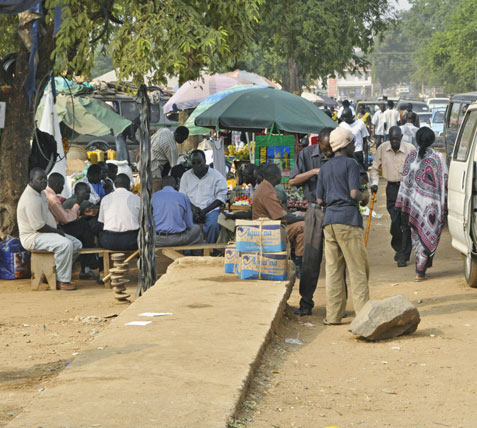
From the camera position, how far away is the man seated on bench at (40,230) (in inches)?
411

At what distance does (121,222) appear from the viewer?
416 inches

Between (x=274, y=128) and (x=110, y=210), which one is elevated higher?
(x=274, y=128)

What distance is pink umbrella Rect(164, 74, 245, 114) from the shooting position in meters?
20.6

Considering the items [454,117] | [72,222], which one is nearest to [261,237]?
[72,222]

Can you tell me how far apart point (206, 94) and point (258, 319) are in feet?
46.0

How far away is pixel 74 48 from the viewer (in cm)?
1087

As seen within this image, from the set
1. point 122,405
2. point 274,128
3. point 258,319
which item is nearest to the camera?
point 122,405

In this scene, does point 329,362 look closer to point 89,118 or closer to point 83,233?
point 83,233

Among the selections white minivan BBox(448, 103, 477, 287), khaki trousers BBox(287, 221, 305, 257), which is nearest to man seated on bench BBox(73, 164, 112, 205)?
khaki trousers BBox(287, 221, 305, 257)

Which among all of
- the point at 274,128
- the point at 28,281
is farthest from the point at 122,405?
the point at 274,128

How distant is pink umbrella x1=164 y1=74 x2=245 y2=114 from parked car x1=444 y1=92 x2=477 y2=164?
593 centimetres

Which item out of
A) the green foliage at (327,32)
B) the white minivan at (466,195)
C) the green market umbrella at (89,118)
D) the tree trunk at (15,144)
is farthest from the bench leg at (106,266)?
the green foliage at (327,32)

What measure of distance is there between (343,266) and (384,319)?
0.93 m

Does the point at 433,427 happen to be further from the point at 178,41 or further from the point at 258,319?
the point at 178,41
